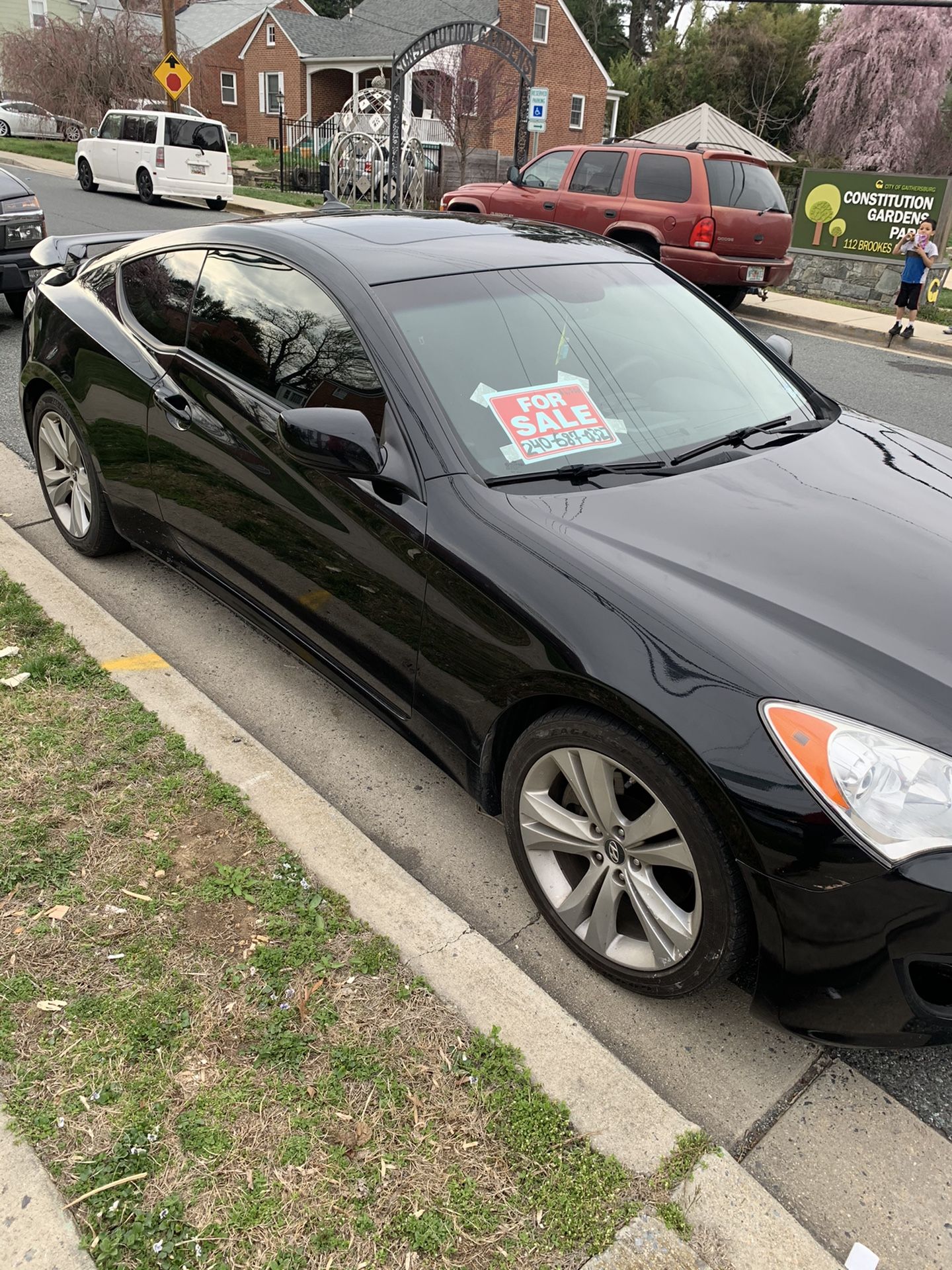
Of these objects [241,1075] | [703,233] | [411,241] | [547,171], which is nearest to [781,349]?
[411,241]

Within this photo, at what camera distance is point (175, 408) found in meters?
3.49

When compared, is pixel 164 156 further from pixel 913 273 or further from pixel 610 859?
pixel 610 859

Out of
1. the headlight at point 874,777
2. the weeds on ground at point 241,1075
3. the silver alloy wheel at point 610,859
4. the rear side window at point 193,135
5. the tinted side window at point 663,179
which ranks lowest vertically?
the weeds on ground at point 241,1075

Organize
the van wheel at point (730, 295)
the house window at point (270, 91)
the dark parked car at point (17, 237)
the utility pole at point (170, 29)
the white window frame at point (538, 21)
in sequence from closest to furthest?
1. the dark parked car at point (17, 237)
2. the van wheel at point (730, 295)
3. the utility pole at point (170, 29)
4. the white window frame at point (538, 21)
5. the house window at point (270, 91)

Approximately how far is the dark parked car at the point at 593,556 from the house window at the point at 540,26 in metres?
38.5

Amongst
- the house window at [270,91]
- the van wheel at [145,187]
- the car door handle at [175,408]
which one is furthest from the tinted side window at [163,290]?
the house window at [270,91]

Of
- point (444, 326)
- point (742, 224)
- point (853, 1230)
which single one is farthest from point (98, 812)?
point (742, 224)

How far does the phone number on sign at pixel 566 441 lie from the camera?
2.72 meters

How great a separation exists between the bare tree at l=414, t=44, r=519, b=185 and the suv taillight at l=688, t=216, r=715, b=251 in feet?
51.0

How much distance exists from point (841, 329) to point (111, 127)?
17910mm

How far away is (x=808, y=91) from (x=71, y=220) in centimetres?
2872

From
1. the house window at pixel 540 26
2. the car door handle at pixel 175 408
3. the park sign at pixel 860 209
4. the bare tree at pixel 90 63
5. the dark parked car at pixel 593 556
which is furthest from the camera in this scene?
the house window at pixel 540 26

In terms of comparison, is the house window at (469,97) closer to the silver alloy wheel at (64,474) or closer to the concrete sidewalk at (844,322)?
the concrete sidewalk at (844,322)

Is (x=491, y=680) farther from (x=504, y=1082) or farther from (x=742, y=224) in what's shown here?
(x=742, y=224)
